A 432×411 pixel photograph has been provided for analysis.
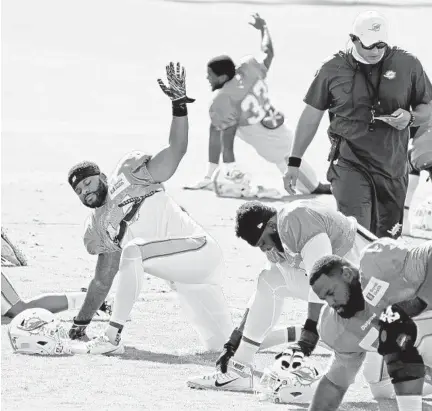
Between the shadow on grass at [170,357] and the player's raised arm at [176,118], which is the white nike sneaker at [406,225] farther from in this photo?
the player's raised arm at [176,118]

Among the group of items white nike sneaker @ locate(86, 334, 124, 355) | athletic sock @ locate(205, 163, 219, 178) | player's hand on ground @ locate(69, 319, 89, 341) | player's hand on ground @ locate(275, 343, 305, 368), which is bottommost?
athletic sock @ locate(205, 163, 219, 178)

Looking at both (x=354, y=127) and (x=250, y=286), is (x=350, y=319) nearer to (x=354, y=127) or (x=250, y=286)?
(x=354, y=127)

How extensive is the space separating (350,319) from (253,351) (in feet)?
4.34

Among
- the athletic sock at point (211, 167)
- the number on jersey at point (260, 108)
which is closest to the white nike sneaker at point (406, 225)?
the number on jersey at point (260, 108)

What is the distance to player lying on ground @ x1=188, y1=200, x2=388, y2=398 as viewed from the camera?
7496 mm

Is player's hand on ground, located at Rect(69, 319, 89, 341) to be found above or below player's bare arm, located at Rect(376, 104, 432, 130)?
below

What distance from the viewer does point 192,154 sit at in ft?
56.0

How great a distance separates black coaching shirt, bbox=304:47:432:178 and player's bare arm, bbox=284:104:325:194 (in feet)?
0.19

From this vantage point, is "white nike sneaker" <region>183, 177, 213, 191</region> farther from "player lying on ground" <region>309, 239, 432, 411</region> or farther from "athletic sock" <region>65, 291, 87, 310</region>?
"player lying on ground" <region>309, 239, 432, 411</region>

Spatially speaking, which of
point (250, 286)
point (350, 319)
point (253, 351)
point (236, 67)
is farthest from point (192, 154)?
point (350, 319)

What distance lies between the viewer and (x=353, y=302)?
656 cm

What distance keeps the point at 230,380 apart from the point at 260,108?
7040 mm

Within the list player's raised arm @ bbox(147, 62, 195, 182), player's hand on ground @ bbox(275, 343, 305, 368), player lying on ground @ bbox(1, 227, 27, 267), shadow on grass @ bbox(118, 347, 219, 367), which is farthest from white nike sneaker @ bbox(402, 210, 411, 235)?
player's hand on ground @ bbox(275, 343, 305, 368)

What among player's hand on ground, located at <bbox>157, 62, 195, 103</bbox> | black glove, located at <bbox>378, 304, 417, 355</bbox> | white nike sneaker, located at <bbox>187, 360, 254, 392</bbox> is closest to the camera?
Result: black glove, located at <bbox>378, 304, 417, 355</bbox>
